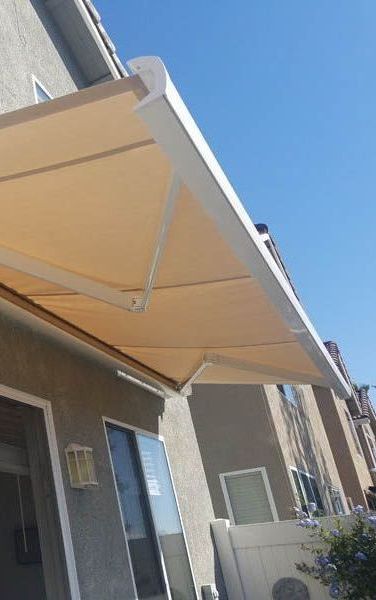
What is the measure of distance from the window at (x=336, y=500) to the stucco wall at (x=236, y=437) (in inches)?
344

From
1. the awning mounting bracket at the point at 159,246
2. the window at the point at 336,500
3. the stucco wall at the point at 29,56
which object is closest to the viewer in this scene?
the awning mounting bracket at the point at 159,246

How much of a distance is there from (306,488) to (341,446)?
486 inches

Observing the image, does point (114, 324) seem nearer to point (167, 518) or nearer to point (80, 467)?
point (80, 467)

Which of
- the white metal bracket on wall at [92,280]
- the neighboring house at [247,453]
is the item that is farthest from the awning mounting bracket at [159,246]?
the neighboring house at [247,453]

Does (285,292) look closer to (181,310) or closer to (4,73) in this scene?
(181,310)

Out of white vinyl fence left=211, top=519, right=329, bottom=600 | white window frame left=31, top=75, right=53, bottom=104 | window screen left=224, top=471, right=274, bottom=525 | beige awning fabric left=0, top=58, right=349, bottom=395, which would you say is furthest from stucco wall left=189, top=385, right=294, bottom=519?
white window frame left=31, top=75, right=53, bottom=104

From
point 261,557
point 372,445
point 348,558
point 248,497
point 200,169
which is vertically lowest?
point 348,558

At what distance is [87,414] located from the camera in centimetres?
810

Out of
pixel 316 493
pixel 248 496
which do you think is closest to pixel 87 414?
pixel 248 496

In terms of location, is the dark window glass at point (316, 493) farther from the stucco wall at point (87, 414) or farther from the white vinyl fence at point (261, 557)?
the stucco wall at point (87, 414)

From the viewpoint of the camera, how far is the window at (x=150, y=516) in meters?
8.46

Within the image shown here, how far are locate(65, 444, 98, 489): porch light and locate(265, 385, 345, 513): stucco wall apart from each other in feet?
43.7

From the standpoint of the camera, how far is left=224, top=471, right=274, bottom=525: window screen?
19.4m

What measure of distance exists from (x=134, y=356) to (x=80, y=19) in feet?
26.5
